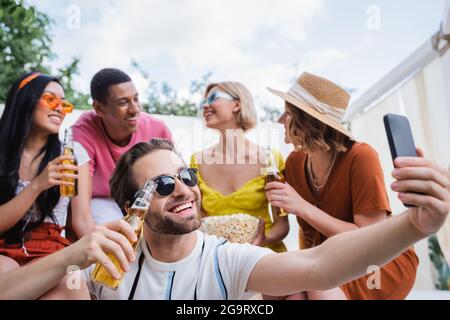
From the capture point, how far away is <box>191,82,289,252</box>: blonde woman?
0.98 metres

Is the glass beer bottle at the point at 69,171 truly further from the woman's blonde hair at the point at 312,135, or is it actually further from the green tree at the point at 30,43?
the woman's blonde hair at the point at 312,135

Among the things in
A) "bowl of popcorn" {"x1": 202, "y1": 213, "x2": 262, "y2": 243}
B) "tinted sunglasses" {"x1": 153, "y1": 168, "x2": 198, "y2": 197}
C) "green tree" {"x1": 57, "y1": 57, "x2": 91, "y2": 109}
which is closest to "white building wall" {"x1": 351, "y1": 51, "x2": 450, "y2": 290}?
"bowl of popcorn" {"x1": 202, "y1": 213, "x2": 262, "y2": 243}

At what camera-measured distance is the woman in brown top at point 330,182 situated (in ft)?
2.99

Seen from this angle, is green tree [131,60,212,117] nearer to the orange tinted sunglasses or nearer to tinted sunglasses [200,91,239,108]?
tinted sunglasses [200,91,239,108]

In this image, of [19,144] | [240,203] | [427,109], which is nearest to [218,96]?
[240,203]

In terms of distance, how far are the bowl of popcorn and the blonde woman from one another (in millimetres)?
19

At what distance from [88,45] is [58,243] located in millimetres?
523

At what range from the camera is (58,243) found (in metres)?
0.92

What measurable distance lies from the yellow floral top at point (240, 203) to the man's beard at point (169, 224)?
0.15m

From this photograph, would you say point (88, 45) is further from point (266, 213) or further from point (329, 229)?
point (329, 229)

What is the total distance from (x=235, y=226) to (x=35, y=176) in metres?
0.49

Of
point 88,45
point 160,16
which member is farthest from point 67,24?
point 160,16

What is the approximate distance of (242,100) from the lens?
107 centimetres
